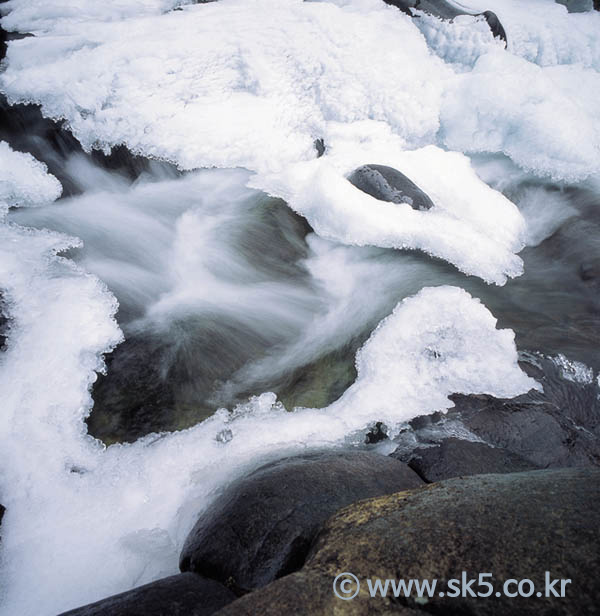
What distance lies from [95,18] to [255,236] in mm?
7614

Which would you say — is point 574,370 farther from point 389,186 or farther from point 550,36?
point 550,36

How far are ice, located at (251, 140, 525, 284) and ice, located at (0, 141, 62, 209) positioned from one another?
2.71m

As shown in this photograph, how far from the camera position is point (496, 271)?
227 inches

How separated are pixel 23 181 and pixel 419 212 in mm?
5180

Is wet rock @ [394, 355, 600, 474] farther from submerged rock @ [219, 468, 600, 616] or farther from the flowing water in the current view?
submerged rock @ [219, 468, 600, 616]

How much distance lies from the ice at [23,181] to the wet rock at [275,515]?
15.5 feet

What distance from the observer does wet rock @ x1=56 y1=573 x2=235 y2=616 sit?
6.10ft

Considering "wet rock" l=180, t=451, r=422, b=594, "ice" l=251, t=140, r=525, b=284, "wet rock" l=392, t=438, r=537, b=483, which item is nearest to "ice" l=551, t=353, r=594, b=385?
"wet rock" l=392, t=438, r=537, b=483

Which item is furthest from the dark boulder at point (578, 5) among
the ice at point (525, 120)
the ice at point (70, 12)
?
the ice at point (70, 12)

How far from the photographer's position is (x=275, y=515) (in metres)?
2.26

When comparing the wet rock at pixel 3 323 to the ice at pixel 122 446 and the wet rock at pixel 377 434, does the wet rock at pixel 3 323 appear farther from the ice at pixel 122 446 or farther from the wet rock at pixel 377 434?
the wet rock at pixel 377 434

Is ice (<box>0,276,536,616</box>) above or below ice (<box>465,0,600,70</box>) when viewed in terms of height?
below

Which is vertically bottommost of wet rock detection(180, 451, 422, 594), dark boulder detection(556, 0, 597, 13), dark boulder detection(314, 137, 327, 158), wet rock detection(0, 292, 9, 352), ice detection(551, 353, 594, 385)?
ice detection(551, 353, 594, 385)

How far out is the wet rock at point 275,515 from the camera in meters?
2.10
